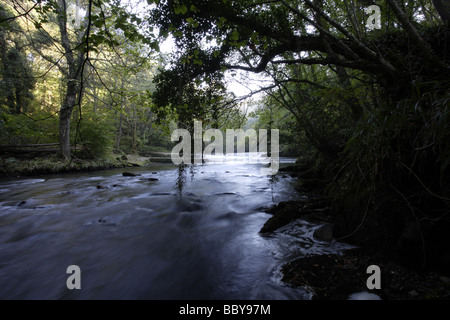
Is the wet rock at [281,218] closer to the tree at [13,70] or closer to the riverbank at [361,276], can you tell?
the riverbank at [361,276]

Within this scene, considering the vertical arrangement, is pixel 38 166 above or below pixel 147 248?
above

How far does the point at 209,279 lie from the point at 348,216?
2.16m

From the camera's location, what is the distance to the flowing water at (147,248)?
224cm

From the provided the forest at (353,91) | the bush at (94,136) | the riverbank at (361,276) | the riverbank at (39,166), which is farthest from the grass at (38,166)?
the riverbank at (361,276)

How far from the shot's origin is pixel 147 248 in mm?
3197

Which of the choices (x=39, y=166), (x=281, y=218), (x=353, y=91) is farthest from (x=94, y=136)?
(x=353, y=91)

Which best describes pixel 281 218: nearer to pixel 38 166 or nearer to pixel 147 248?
pixel 147 248

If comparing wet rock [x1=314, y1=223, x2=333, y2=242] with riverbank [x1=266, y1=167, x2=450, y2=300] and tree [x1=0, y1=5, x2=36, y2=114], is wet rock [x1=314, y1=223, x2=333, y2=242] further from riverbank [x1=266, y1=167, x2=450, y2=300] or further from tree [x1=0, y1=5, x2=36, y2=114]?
tree [x1=0, y1=5, x2=36, y2=114]

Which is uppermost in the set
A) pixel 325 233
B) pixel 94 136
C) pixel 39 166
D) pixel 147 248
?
pixel 94 136

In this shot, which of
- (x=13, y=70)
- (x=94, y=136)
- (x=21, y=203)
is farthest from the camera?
(x=94, y=136)

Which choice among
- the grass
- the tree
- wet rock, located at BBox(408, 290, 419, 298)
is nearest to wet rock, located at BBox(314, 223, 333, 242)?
wet rock, located at BBox(408, 290, 419, 298)
